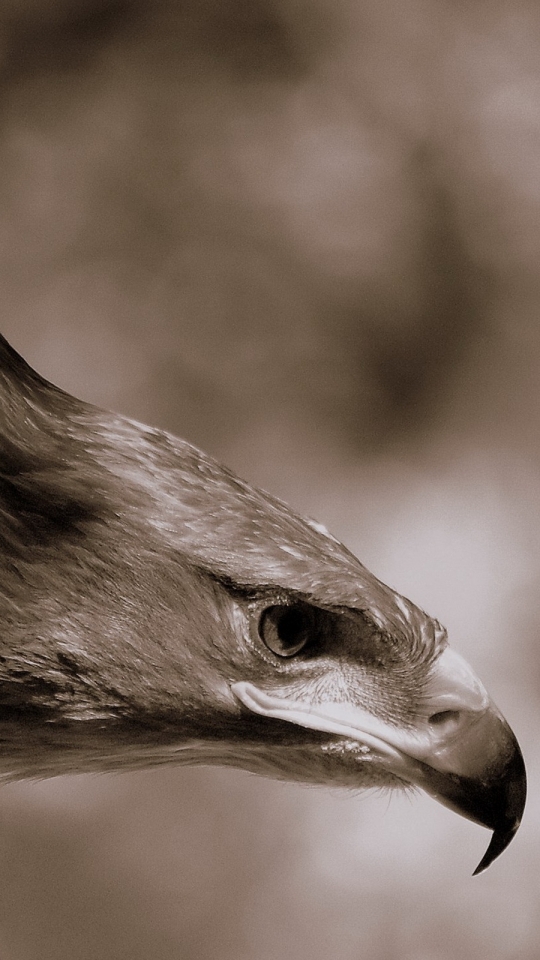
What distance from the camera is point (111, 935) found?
3.71 ft

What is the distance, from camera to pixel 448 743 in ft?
2.75

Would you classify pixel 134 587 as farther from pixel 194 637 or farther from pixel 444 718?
pixel 444 718

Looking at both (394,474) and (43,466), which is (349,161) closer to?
(394,474)

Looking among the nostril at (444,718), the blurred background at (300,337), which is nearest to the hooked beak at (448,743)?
the nostril at (444,718)

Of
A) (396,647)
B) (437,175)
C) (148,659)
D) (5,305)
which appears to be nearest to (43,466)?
(148,659)

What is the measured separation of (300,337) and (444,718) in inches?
21.8

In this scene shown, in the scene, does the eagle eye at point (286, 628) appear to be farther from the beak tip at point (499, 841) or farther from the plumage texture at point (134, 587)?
the beak tip at point (499, 841)

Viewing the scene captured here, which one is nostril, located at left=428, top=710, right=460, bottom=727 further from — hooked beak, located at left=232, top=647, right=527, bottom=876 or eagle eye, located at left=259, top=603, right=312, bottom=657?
eagle eye, located at left=259, top=603, right=312, bottom=657

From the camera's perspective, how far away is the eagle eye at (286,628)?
0.79m

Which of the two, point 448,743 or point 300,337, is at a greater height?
point 300,337

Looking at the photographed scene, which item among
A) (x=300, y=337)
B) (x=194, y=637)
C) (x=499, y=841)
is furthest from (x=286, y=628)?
(x=300, y=337)

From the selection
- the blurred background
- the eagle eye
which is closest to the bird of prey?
the eagle eye

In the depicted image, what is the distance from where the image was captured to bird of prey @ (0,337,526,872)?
0.78 meters

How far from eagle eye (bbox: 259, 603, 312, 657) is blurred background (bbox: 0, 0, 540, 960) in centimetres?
35
